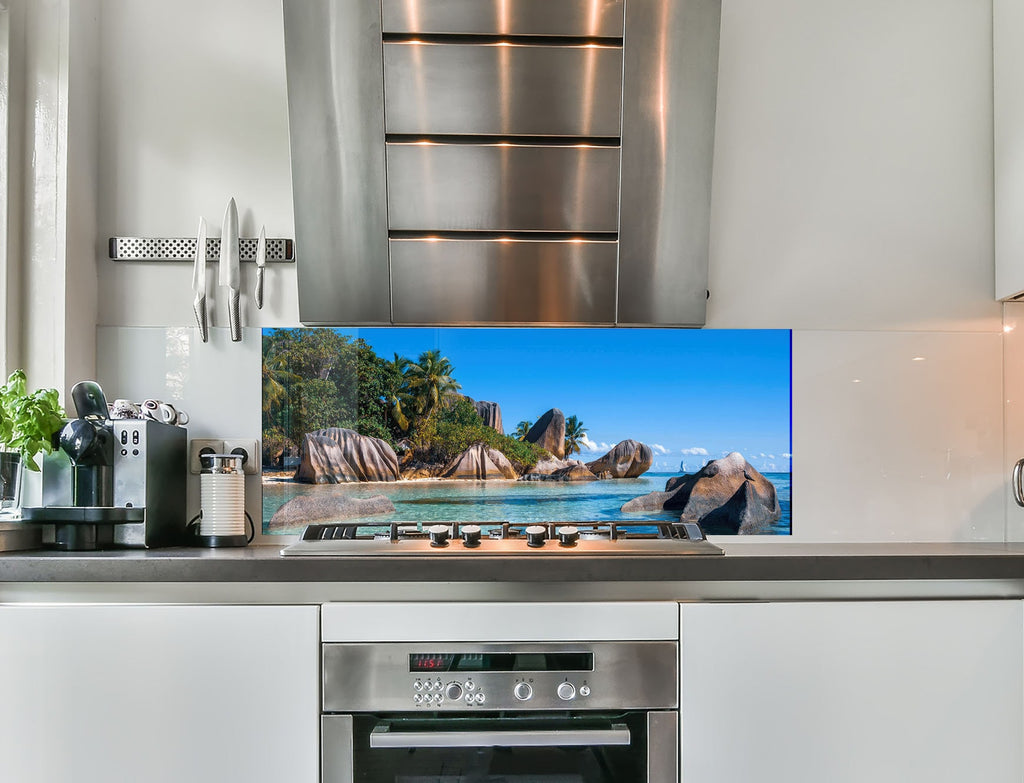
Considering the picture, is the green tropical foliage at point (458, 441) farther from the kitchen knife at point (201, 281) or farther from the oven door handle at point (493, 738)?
the oven door handle at point (493, 738)

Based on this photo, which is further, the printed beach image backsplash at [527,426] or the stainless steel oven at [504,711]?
the printed beach image backsplash at [527,426]

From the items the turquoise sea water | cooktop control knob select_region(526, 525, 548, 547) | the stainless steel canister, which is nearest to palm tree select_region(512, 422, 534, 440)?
the turquoise sea water

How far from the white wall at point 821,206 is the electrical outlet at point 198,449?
37 mm

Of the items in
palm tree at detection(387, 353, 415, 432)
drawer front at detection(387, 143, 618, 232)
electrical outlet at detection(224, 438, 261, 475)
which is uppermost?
drawer front at detection(387, 143, 618, 232)

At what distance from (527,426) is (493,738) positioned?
0.82 metres

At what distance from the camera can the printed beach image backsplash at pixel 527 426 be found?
80.9 inches

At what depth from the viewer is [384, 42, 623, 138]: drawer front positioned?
1.85 metres

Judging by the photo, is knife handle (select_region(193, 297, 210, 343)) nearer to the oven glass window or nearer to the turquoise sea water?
the turquoise sea water

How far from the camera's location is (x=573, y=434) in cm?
208

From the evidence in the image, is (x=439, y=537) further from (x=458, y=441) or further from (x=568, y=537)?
(x=458, y=441)

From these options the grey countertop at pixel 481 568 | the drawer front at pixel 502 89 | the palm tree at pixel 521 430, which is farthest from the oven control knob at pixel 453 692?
the drawer front at pixel 502 89

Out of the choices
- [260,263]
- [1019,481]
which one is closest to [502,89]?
[260,263]

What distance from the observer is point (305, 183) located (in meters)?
1.90

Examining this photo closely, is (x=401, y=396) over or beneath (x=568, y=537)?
over
